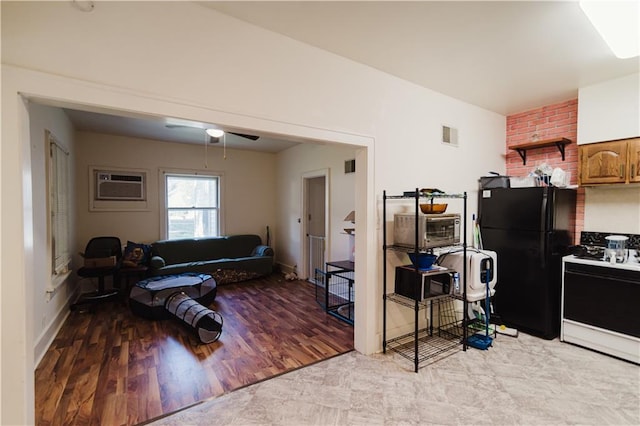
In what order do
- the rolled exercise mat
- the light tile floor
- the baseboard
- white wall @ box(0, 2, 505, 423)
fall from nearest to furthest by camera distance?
white wall @ box(0, 2, 505, 423)
the light tile floor
the rolled exercise mat
the baseboard

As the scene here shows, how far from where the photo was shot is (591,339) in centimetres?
290

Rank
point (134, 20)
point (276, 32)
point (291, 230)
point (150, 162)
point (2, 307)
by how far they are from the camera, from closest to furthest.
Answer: point (2, 307)
point (134, 20)
point (276, 32)
point (150, 162)
point (291, 230)

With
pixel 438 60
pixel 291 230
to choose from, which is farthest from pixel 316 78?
pixel 291 230

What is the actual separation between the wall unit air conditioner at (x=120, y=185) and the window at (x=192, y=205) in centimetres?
45

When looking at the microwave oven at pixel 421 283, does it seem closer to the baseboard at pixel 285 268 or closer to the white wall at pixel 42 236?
the white wall at pixel 42 236

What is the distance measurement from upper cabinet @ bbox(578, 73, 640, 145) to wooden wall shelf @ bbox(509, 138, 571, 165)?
195 mm

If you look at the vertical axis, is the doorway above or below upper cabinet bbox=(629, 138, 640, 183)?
below

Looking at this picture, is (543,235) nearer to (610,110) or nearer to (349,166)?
(610,110)

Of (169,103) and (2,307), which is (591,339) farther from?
(2,307)

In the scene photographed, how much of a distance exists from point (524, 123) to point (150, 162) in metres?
6.14

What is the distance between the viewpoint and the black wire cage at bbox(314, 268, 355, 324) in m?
3.91

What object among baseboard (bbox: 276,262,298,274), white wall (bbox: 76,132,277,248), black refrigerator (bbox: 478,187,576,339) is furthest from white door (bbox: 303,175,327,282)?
black refrigerator (bbox: 478,187,576,339)

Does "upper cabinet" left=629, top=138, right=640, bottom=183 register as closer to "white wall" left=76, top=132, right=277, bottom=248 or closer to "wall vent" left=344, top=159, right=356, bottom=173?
"wall vent" left=344, top=159, right=356, bottom=173

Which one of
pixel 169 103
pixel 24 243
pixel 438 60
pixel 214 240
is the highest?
pixel 438 60
